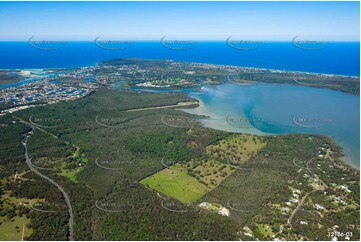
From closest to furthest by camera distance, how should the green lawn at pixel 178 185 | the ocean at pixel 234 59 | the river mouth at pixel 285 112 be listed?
the green lawn at pixel 178 185, the river mouth at pixel 285 112, the ocean at pixel 234 59

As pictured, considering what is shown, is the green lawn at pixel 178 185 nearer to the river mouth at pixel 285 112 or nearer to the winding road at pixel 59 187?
the winding road at pixel 59 187

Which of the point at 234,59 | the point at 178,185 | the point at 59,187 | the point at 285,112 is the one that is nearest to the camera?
the point at 59,187

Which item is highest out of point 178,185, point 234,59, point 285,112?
point 234,59

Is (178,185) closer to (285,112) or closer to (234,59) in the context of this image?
(285,112)

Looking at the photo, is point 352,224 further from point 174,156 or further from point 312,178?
point 174,156

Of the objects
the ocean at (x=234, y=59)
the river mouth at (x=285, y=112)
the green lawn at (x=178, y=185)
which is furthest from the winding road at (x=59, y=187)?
the ocean at (x=234, y=59)

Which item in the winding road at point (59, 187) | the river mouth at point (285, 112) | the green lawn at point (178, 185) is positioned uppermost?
the river mouth at point (285, 112)

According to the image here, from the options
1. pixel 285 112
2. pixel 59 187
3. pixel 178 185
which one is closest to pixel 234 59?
pixel 285 112

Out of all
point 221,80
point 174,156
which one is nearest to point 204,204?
point 174,156
